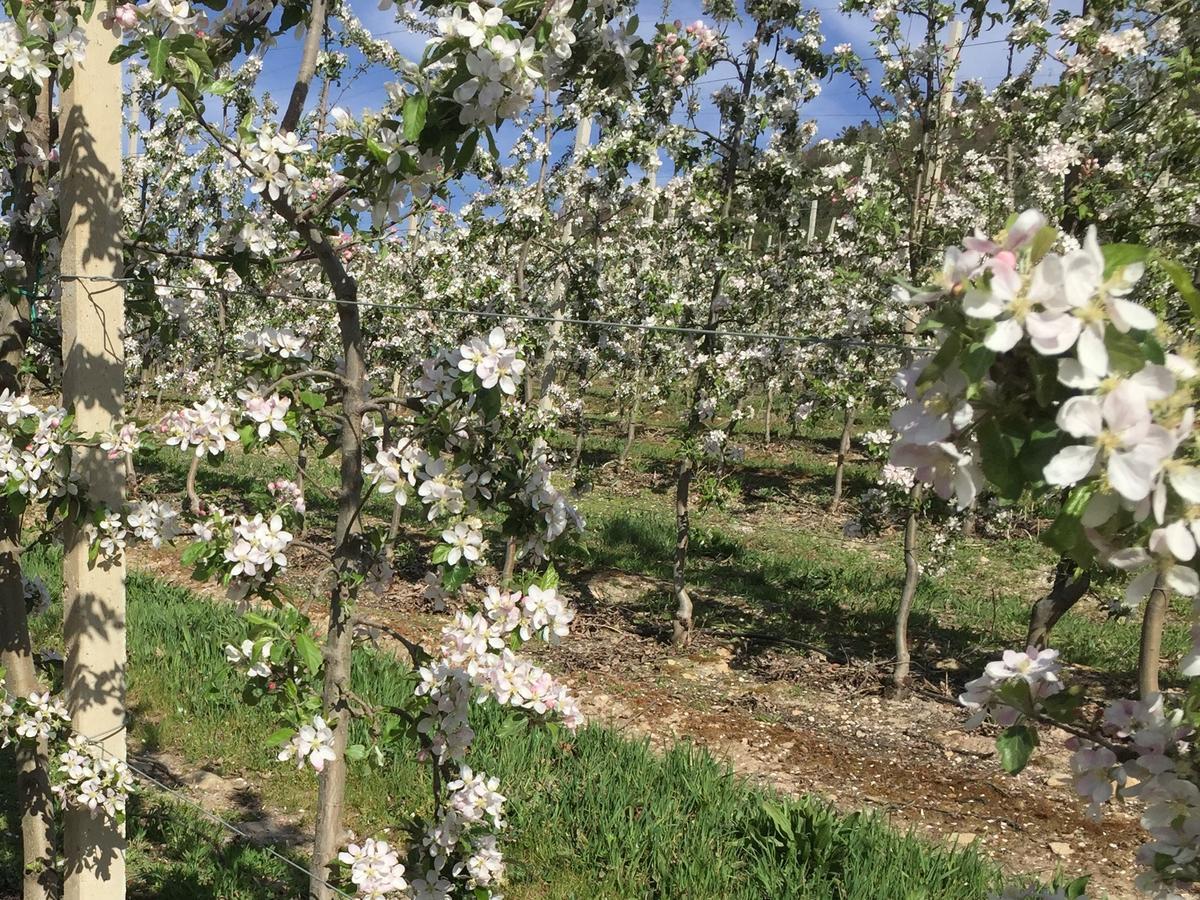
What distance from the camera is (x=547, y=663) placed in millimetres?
5711

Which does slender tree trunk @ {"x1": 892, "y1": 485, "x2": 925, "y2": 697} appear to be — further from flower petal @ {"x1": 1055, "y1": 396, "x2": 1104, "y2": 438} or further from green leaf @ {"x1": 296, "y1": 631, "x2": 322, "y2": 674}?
flower petal @ {"x1": 1055, "y1": 396, "x2": 1104, "y2": 438}

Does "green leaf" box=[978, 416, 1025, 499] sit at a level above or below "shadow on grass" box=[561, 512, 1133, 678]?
above

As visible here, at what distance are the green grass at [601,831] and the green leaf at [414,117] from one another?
1.78m

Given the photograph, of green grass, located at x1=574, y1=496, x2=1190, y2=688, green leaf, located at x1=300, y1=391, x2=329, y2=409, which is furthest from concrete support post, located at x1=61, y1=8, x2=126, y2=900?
green grass, located at x1=574, y1=496, x2=1190, y2=688

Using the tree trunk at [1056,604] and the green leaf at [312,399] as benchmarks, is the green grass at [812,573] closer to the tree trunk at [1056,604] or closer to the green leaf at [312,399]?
the tree trunk at [1056,604]

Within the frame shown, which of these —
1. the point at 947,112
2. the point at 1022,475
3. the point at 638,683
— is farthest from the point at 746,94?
the point at 1022,475

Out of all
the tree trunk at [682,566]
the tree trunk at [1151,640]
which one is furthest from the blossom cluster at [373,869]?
the tree trunk at [682,566]

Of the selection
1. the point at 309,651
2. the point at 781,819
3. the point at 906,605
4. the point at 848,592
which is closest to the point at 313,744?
the point at 309,651

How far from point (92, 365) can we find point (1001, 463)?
2.15m

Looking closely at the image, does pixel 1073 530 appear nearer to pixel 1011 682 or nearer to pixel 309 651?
pixel 1011 682

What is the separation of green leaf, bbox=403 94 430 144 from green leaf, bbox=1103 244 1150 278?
0.98 metres

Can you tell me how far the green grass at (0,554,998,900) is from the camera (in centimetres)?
304

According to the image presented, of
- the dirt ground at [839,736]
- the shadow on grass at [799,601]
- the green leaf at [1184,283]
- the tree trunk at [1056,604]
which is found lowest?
the dirt ground at [839,736]

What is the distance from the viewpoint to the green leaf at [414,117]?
1345mm
